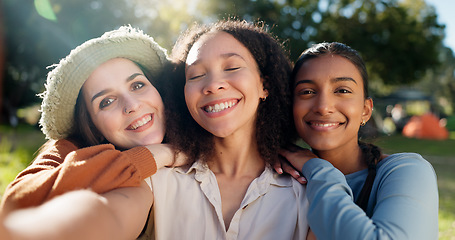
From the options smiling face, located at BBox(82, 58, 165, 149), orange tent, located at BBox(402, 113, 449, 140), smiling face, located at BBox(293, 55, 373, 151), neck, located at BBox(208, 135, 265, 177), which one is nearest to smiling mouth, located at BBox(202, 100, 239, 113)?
neck, located at BBox(208, 135, 265, 177)

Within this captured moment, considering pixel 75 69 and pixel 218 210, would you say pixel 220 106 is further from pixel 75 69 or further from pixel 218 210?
pixel 75 69

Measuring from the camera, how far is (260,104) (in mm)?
2686

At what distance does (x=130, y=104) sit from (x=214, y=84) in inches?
23.0

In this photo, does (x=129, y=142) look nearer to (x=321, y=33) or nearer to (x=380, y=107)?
(x=321, y=33)

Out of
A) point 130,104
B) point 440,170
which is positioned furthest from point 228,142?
point 440,170

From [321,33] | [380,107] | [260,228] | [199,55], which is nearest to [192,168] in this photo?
[260,228]

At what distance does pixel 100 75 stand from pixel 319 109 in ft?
4.79

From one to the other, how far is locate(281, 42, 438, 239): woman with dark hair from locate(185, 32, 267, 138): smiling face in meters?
0.41

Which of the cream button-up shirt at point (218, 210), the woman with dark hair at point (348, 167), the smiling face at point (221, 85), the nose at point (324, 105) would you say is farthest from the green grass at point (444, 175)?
the smiling face at point (221, 85)

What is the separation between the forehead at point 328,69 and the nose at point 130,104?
1134 mm

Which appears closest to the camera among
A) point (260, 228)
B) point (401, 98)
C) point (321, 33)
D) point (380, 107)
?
point (260, 228)

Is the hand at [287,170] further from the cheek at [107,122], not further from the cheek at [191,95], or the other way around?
the cheek at [107,122]

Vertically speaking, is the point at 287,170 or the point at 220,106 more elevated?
the point at 220,106

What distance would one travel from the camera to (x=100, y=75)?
95.9 inches
